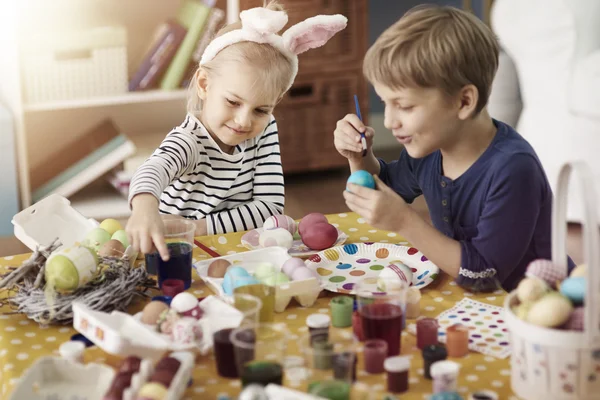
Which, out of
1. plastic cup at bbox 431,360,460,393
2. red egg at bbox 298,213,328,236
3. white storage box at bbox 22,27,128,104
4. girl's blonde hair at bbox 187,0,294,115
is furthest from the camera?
white storage box at bbox 22,27,128,104

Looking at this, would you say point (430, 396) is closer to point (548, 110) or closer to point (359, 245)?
point (359, 245)

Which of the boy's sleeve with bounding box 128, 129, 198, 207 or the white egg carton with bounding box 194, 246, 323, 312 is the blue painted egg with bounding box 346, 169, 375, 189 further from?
the boy's sleeve with bounding box 128, 129, 198, 207

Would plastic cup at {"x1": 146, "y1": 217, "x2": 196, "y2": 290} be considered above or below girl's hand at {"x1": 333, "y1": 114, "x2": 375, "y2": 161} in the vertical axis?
below

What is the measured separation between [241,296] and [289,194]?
8.32ft

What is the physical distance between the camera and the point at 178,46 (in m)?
3.60

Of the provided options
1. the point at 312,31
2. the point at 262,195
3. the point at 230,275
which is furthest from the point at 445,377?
the point at 262,195

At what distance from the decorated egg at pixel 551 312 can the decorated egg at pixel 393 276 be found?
11.9 inches

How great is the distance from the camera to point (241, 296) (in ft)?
4.18

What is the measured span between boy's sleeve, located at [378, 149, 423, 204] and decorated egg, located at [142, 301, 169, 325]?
710 millimetres

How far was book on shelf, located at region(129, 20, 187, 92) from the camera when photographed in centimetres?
356

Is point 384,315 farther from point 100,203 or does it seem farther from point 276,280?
point 100,203

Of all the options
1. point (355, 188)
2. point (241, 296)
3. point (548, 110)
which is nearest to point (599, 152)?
point (548, 110)

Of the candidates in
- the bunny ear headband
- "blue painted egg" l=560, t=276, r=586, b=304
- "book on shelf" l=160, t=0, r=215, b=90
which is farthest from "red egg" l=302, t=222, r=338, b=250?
"book on shelf" l=160, t=0, r=215, b=90

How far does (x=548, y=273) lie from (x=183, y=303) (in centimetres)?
52
